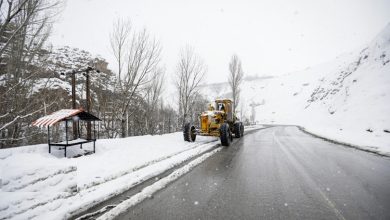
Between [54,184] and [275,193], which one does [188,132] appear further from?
[54,184]

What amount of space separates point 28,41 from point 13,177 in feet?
31.0

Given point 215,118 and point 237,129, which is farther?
point 237,129

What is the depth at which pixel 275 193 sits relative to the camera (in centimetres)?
443

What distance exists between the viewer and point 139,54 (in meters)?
15.8

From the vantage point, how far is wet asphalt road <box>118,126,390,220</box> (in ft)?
11.4

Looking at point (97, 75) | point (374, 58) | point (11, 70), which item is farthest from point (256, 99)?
point (11, 70)

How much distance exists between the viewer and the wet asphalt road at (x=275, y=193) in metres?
3.48

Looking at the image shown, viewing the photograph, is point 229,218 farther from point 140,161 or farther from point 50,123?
point 50,123

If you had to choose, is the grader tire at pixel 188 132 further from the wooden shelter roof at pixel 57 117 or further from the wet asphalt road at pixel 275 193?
the wooden shelter roof at pixel 57 117

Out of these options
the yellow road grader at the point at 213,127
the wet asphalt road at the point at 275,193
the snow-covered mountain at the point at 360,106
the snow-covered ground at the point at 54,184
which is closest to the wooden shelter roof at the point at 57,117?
the snow-covered ground at the point at 54,184

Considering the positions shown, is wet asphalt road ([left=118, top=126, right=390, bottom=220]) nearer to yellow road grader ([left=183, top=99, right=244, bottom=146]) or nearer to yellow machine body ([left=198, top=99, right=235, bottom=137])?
yellow road grader ([left=183, top=99, right=244, bottom=146])

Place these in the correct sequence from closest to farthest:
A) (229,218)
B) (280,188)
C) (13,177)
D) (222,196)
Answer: (229,218) < (13,177) < (222,196) < (280,188)

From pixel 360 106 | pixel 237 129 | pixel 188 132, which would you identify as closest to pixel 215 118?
pixel 188 132

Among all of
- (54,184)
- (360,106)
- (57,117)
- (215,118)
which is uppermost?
(360,106)
